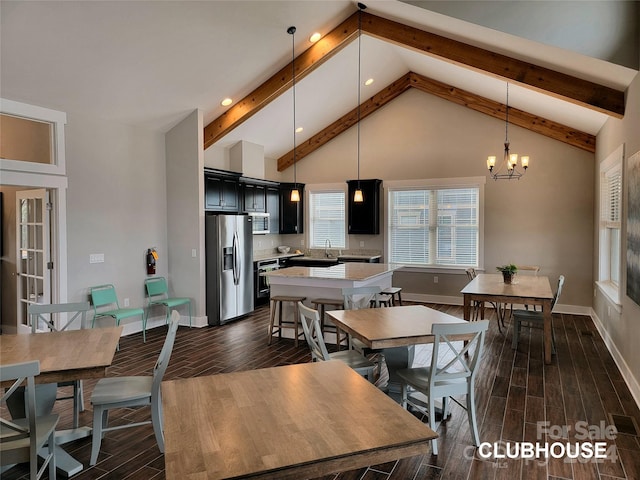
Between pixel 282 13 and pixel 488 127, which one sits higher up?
pixel 282 13

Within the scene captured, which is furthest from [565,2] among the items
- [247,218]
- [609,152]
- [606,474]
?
[247,218]

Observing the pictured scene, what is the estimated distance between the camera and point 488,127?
7.52 meters

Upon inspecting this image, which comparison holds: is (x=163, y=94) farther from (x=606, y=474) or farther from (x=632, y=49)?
(x=606, y=474)

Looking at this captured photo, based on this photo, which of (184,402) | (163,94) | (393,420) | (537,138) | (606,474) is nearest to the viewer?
(393,420)

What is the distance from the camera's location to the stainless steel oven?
7762mm

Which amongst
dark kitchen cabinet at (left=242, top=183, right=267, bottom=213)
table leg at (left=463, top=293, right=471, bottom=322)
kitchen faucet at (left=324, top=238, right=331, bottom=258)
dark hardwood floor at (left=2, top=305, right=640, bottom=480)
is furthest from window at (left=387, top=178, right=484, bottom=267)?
table leg at (left=463, top=293, right=471, bottom=322)

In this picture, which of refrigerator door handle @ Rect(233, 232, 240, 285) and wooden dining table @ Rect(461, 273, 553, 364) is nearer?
wooden dining table @ Rect(461, 273, 553, 364)

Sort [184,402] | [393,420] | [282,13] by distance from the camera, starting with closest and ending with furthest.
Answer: [393,420] → [184,402] → [282,13]

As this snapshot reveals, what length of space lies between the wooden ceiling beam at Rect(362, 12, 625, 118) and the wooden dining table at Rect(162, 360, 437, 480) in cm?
414

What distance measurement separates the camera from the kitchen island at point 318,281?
5230mm

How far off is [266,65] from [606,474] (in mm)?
5802

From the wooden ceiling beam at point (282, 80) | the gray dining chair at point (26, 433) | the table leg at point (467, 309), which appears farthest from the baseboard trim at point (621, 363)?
the wooden ceiling beam at point (282, 80)

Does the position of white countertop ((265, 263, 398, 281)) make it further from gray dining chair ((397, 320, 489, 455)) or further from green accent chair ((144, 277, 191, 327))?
gray dining chair ((397, 320, 489, 455))

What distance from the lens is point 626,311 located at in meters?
4.21
